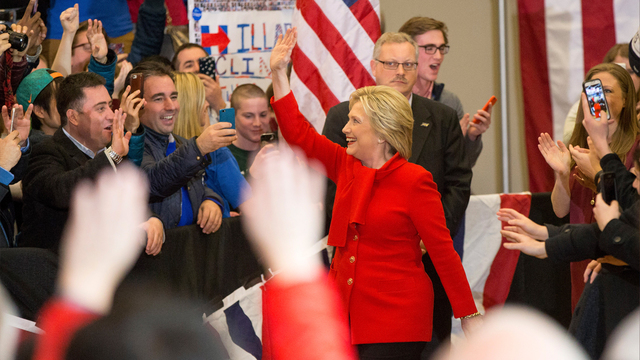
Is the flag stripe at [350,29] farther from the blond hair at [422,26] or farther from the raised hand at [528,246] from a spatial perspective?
the raised hand at [528,246]

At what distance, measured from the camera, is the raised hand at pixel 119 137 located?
3486 millimetres

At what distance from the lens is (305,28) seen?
18.3 ft

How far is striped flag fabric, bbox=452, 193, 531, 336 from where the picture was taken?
530 centimetres

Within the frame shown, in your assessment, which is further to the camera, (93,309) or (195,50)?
(195,50)

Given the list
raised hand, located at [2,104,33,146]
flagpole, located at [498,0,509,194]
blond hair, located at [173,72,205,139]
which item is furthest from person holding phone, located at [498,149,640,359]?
flagpole, located at [498,0,509,194]

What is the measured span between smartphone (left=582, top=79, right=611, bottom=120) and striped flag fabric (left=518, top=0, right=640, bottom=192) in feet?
11.1

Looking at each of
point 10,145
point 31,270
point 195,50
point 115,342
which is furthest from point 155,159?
point 115,342

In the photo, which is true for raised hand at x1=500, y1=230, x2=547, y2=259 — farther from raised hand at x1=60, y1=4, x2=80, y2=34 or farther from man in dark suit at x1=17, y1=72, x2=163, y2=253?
raised hand at x1=60, y1=4, x2=80, y2=34

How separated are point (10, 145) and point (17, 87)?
1.11 meters

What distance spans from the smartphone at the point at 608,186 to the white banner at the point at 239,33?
392cm

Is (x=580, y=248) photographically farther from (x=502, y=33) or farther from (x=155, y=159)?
(x=502, y=33)

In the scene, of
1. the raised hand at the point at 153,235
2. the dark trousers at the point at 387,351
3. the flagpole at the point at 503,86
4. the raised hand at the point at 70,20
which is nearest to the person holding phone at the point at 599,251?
the dark trousers at the point at 387,351

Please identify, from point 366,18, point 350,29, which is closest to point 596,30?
point 366,18

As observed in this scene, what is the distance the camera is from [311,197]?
448 cm
